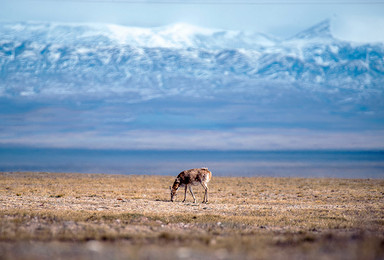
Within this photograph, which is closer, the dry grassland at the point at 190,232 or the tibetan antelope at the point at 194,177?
the dry grassland at the point at 190,232

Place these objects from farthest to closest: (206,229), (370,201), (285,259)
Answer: (370,201) < (206,229) < (285,259)

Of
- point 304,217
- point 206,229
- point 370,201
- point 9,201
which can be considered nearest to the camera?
point 206,229

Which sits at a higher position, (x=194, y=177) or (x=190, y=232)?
(x=194, y=177)

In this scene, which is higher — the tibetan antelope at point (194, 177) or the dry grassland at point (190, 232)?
the tibetan antelope at point (194, 177)

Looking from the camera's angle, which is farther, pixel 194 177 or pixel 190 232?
pixel 194 177

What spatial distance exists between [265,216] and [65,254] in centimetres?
1470

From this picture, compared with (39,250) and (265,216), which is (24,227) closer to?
(39,250)

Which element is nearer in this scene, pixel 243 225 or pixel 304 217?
pixel 243 225

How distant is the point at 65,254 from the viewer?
10.9 m

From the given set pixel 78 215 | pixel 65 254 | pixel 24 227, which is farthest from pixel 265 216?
Answer: pixel 65 254

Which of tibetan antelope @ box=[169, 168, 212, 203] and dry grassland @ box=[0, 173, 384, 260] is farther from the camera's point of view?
tibetan antelope @ box=[169, 168, 212, 203]

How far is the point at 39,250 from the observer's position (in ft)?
37.2

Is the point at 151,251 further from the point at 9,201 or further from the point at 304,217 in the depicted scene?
the point at 9,201

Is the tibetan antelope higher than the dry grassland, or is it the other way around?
the tibetan antelope
